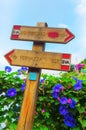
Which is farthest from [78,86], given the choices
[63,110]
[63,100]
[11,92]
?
[11,92]

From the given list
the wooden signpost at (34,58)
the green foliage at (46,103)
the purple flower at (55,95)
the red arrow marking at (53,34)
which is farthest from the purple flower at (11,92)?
the red arrow marking at (53,34)

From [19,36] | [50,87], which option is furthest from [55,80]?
[19,36]

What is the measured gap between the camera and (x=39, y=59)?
524 cm

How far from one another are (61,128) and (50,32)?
4.95 feet

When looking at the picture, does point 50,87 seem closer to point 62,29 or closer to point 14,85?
point 14,85

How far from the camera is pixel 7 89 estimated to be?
20.7 ft

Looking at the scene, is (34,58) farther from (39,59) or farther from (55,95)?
(55,95)

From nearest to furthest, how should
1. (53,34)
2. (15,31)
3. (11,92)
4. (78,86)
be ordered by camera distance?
(53,34) → (15,31) → (78,86) → (11,92)

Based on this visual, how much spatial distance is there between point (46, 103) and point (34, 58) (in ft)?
3.34

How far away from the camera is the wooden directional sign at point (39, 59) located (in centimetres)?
513

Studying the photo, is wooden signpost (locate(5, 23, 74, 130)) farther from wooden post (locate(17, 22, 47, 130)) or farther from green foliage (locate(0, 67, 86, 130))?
green foliage (locate(0, 67, 86, 130))

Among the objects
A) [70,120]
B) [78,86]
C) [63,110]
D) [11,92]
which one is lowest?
[70,120]

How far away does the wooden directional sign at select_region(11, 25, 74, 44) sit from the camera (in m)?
5.28

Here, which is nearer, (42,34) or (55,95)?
(42,34)
